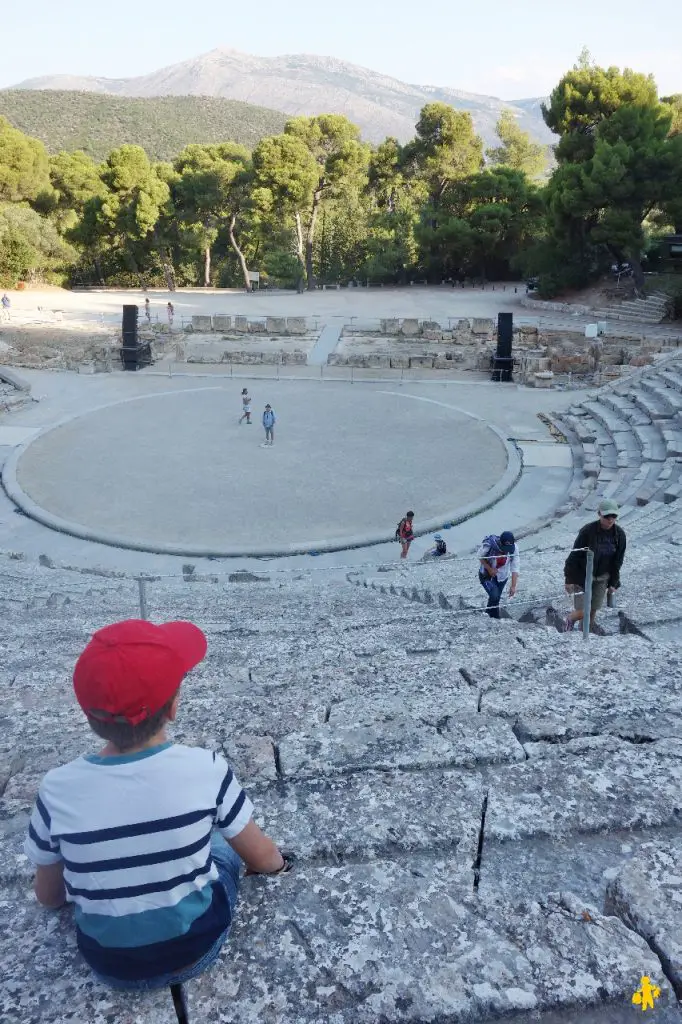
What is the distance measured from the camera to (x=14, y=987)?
2.17m

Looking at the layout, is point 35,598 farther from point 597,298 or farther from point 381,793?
point 597,298

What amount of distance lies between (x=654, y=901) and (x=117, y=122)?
123 meters

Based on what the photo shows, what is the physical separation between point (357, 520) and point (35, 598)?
6.16 metres

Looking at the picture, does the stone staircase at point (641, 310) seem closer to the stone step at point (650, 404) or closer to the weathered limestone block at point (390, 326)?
the weathered limestone block at point (390, 326)

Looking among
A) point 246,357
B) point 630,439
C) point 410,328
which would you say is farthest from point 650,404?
point 410,328

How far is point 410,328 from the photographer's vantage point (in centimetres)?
3272

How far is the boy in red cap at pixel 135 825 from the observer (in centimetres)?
209

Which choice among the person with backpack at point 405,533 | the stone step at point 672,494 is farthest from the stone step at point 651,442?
the person with backpack at point 405,533

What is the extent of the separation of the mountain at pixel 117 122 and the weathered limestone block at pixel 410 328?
235 feet

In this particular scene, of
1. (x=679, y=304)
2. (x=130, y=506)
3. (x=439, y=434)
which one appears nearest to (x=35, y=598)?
(x=130, y=506)

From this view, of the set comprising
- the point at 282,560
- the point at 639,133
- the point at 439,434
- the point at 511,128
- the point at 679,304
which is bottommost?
the point at 282,560

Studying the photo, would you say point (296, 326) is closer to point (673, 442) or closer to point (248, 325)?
point (248, 325)

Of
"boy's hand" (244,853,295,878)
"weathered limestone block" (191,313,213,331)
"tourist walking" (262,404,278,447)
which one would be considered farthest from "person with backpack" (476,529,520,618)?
"weathered limestone block" (191,313,213,331)

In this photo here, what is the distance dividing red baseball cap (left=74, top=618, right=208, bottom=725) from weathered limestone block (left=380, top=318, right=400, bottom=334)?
105 ft
